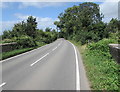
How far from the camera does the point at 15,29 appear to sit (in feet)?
131

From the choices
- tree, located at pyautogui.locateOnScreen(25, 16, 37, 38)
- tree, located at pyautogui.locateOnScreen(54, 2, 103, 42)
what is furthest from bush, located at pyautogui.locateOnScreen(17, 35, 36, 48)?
tree, located at pyautogui.locateOnScreen(54, 2, 103, 42)

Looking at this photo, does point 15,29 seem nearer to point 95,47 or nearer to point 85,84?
point 95,47

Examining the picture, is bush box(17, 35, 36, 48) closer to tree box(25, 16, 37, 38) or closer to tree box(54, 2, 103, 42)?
tree box(25, 16, 37, 38)

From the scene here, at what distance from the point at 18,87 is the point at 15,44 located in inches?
699

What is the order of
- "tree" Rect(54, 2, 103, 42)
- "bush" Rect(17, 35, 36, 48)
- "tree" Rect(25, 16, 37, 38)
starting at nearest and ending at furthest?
"bush" Rect(17, 35, 36, 48)
"tree" Rect(25, 16, 37, 38)
"tree" Rect(54, 2, 103, 42)

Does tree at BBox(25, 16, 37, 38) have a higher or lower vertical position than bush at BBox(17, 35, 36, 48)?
higher

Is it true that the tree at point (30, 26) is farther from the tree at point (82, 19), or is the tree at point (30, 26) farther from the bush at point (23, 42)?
the tree at point (82, 19)

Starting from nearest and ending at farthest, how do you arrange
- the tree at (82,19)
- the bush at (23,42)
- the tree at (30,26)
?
1. the bush at (23,42)
2. the tree at (30,26)
3. the tree at (82,19)

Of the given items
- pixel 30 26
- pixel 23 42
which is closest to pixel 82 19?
pixel 30 26

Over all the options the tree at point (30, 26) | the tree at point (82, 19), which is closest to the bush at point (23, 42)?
the tree at point (30, 26)

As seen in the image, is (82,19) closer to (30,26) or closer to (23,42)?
(30,26)

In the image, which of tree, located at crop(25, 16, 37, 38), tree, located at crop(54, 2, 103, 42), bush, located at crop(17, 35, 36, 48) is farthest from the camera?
tree, located at crop(54, 2, 103, 42)

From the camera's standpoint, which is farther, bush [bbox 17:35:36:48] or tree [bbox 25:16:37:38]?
tree [bbox 25:16:37:38]

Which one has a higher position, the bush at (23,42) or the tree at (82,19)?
the tree at (82,19)
